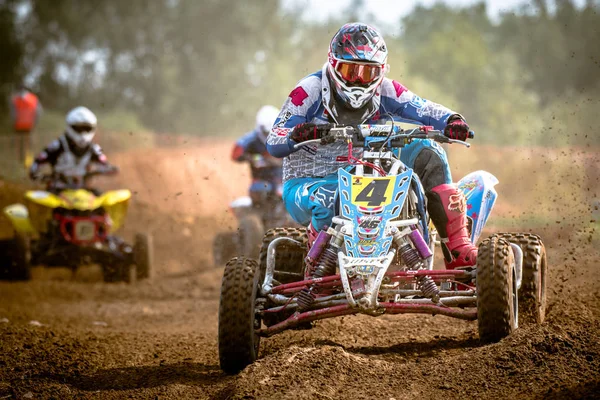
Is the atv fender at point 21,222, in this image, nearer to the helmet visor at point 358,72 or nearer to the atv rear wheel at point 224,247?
the atv rear wheel at point 224,247

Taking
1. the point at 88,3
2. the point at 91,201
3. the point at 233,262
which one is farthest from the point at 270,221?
the point at 88,3

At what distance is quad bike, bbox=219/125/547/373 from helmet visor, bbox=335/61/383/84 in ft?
1.60

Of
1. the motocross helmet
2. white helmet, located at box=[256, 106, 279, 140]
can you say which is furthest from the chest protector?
the motocross helmet

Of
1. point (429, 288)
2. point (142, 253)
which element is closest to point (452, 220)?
point (429, 288)

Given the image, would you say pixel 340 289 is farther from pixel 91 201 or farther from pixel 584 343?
pixel 91 201

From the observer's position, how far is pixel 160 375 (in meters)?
5.85

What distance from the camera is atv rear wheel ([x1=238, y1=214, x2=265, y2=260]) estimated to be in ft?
38.9

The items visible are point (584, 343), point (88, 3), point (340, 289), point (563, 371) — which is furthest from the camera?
point (88, 3)

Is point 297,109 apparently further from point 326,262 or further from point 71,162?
point 71,162

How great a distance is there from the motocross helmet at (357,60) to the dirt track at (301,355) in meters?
1.82

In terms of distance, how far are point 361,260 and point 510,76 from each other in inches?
2269

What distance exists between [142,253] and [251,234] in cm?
158

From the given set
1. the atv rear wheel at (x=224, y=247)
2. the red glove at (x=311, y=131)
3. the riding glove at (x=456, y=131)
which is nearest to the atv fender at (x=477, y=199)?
Result: the riding glove at (x=456, y=131)

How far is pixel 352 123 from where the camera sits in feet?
21.3
